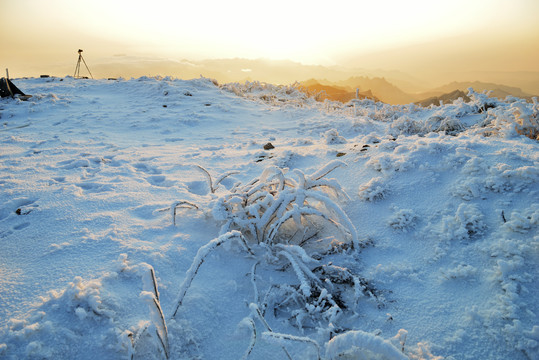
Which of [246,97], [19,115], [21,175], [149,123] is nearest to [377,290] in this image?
[21,175]

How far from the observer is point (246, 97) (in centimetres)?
924

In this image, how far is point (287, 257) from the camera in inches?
62.2

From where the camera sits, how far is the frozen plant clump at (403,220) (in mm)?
1894

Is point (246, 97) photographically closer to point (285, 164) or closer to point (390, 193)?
point (285, 164)

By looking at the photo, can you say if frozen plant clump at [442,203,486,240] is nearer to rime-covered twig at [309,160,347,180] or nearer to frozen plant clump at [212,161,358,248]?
frozen plant clump at [212,161,358,248]

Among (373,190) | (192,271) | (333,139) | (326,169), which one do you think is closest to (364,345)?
(192,271)

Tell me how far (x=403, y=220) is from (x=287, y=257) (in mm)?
853

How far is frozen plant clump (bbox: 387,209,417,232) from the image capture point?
1894 mm

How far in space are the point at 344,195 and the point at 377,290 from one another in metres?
0.78

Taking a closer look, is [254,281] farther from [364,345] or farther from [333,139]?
[333,139]

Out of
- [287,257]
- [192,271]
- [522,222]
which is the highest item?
[522,222]

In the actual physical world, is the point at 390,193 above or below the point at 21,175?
above

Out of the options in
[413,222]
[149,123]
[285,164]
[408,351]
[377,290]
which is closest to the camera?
[408,351]

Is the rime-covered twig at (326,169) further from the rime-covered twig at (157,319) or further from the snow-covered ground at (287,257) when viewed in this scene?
the rime-covered twig at (157,319)
